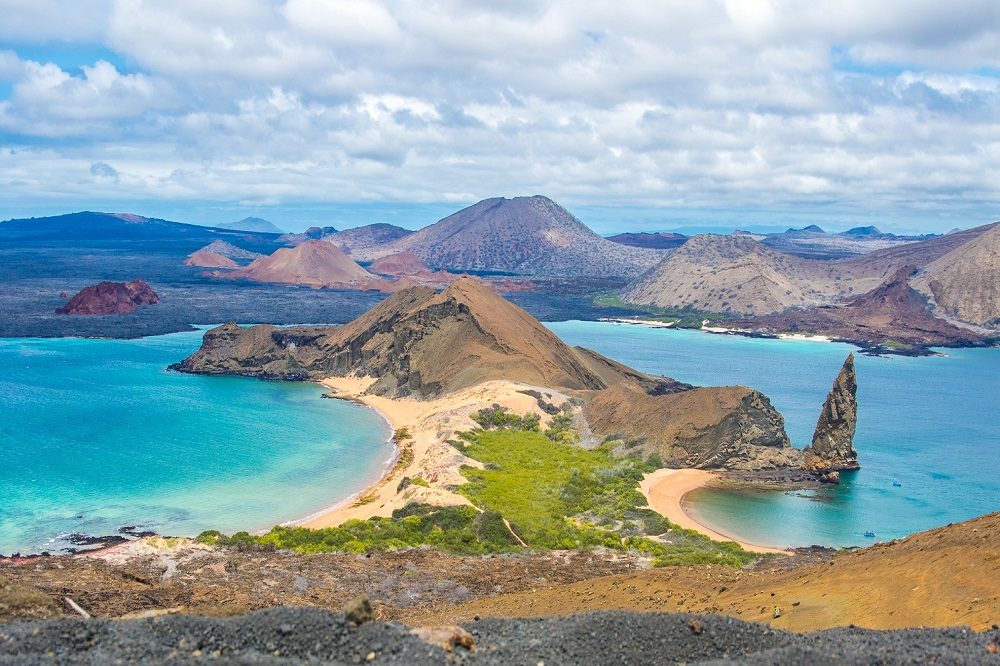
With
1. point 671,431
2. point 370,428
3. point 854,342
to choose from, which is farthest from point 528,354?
point 854,342

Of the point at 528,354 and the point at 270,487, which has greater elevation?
the point at 528,354

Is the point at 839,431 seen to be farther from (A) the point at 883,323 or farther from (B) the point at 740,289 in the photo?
(B) the point at 740,289

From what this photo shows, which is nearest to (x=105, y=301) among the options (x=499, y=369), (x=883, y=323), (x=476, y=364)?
(x=476, y=364)

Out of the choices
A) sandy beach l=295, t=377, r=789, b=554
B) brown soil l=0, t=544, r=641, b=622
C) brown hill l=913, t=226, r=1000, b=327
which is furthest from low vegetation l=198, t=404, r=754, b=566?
brown hill l=913, t=226, r=1000, b=327

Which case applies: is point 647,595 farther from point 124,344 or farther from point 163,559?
point 124,344

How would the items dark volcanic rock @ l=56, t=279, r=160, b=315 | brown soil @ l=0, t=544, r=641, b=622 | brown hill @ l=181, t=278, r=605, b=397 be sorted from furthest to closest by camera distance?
dark volcanic rock @ l=56, t=279, r=160, b=315
brown hill @ l=181, t=278, r=605, b=397
brown soil @ l=0, t=544, r=641, b=622

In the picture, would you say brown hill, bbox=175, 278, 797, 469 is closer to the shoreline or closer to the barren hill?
the shoreline
